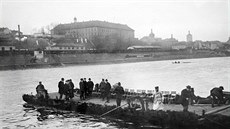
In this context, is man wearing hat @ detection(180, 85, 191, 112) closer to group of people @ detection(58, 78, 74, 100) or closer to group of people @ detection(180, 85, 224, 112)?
group of people @ detection(180, 85, 224, 112)

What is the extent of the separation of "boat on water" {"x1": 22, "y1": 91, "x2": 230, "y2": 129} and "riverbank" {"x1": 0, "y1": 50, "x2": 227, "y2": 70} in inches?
2128

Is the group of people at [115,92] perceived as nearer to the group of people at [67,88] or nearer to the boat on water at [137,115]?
the group of people at [67,88]

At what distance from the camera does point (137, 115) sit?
19094 millimetres

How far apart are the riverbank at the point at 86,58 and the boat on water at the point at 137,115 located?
54.1m

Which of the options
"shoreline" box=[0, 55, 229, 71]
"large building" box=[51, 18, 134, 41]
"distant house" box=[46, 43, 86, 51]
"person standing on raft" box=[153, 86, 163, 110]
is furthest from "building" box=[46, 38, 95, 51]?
"person standing on raft" box=[153, 86, 163, 110]

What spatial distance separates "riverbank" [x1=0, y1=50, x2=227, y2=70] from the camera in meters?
79.6

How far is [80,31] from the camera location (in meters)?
179

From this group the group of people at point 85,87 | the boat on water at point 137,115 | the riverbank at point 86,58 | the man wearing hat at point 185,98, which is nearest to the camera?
the boat on water at point 137,115

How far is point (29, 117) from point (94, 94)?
5.99 metres

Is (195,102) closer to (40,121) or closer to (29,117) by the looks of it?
(40,121)

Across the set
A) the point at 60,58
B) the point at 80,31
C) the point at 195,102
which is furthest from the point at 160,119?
the point at 80,31

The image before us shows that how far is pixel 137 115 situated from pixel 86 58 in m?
83.9

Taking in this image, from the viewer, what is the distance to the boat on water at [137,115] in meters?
16.4

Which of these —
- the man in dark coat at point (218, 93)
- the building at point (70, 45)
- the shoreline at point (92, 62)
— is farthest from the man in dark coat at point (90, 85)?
the building at point (70, 45)
